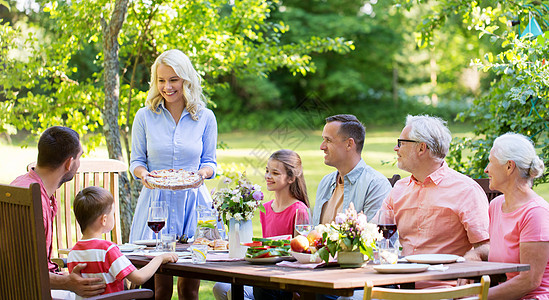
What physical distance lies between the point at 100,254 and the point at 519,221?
64.1 inches

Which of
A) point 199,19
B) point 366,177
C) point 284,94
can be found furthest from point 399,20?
point 366,177

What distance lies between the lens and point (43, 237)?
2391mm

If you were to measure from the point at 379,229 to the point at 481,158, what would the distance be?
2500 mm

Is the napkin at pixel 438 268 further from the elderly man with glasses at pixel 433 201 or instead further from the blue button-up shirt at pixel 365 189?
the blue button-up shirt at pixel 365 189

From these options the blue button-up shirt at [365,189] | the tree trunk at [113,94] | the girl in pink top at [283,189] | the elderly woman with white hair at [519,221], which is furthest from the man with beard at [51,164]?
the tree trunk at [113,94]

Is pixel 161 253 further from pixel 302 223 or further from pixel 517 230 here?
pixel 517 230

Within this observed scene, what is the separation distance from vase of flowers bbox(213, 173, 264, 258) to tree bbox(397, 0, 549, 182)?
78.1 inches

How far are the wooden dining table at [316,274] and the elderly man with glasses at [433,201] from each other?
0.35 meters

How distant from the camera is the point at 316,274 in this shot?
2.30m

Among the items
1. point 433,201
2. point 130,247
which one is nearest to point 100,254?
point 130,247

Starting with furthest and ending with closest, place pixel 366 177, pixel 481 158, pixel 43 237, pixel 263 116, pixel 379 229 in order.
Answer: pixel 263 116 < pixel 481 158 < pixel 366 177 < pixel 379 229 < pixel 43 237

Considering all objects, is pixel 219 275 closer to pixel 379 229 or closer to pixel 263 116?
pixel 379 229

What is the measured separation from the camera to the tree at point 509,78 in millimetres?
4152

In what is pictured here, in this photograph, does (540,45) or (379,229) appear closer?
(379,229)
